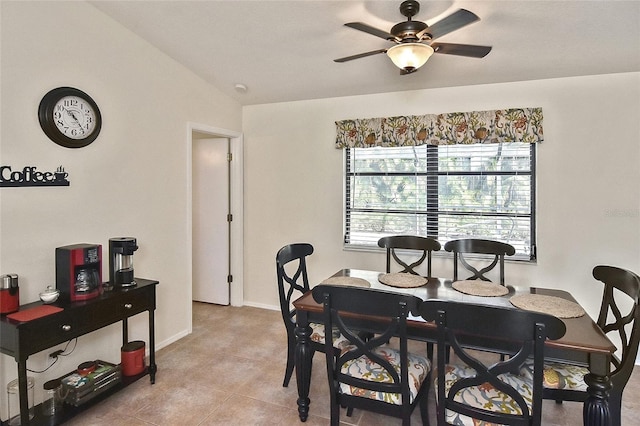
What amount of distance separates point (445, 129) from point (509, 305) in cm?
192

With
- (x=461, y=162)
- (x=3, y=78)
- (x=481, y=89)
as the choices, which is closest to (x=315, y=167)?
(x=461, y=162)

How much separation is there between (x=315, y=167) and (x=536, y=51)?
227 centimetres

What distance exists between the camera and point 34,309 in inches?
87.0

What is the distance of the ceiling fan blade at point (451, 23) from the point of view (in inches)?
73.6

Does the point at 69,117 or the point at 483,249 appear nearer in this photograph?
the point at 69,117

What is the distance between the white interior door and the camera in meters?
4.52

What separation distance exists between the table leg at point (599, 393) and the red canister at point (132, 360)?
2.76 metres

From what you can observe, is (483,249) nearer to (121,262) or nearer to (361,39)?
(361,39)

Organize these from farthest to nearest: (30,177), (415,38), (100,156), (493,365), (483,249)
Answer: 1. (483,249)
2. (100,156)
3. (30,177)
4. (415,38)
5. (493,365)

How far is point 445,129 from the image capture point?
3598 mm

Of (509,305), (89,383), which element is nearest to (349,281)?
(509,305)

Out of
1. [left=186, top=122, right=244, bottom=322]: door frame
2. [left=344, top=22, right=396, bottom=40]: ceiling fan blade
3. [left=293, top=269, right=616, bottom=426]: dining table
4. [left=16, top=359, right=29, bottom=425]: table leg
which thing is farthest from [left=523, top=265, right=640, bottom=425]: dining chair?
[left=186, top=122, right=244, bottom=322]: door frame

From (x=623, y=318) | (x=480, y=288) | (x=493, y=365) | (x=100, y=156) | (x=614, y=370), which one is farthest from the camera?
(x=100, y=156)

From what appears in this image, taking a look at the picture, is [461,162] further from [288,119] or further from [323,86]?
[288,119]
